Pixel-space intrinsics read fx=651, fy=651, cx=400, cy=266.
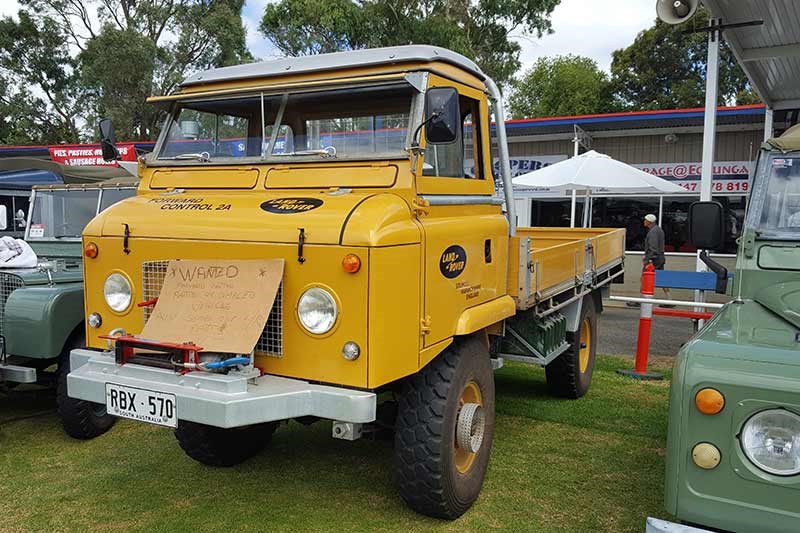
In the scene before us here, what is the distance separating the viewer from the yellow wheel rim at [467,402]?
3.85 m

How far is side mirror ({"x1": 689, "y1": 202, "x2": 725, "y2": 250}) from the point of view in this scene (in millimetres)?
3520

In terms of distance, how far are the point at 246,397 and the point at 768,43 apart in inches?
342

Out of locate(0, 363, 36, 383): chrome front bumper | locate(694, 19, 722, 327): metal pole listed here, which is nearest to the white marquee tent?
locate(694, 19, 722, 327): metal pole

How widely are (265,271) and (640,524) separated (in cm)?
256

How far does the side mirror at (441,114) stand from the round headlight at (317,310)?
106 centimetres

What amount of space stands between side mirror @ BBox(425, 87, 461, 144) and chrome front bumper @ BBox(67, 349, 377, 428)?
4.65 feet

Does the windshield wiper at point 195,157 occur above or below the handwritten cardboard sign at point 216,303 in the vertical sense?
above

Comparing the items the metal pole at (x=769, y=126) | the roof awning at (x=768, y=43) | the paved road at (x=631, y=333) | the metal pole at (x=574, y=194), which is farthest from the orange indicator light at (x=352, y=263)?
the metal pole at (x=574, y=194)

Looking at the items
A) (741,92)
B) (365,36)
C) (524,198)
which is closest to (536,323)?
(524,198)

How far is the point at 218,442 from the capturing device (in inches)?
176

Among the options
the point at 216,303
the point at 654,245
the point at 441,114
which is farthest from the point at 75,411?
the point at 654,245

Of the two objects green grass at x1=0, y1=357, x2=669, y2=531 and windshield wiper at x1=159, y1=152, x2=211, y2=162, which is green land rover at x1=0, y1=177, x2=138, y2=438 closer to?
green grass at x1=0, y1=357, x2=669, y2=531

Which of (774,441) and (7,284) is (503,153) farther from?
(7,284)

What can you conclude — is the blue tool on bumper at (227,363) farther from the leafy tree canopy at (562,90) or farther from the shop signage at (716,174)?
the leafy tree canopy at (562,90)
